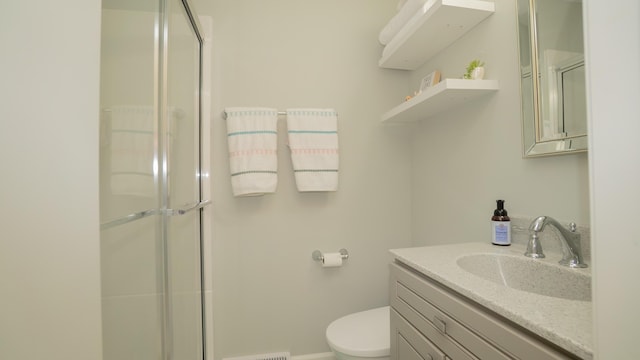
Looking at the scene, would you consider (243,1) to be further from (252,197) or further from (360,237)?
(360,237)

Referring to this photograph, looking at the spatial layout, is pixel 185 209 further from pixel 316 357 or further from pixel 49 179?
pixel 316 357

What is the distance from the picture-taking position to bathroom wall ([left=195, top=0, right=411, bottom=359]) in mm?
1565

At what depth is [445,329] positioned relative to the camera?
702 mm

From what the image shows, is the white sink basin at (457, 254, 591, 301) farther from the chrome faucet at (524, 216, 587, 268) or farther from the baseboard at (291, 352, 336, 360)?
the baseboard at (291, 352, 336, 360)

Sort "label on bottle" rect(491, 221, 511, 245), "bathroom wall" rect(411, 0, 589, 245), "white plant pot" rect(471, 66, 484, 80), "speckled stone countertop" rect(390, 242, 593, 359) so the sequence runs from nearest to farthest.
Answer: "speckled stone countertop" rect(390, 242, 593, 359) < "bathroom wall" rect(411, 0, 589, 245) < "label on bottle" rect(491, 221, 511, 245) < "white plant pot" rect(471, 66, 484, 80)

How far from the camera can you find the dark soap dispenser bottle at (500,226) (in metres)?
1.01

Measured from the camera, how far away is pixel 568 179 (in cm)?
83

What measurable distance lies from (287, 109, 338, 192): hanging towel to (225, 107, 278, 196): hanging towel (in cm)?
13

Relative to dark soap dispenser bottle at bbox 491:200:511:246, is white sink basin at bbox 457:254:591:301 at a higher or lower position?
lower

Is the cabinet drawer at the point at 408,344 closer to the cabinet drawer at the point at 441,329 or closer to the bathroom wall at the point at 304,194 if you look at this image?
the cabinet drawer at the point at 441,329

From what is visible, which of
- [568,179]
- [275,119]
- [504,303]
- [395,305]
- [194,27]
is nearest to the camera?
[504,303]

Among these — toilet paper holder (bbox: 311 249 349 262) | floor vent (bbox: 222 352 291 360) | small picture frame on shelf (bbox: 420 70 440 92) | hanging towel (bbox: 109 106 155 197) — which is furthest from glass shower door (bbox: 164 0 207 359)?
small picture frame on shelf (bbox: 420 70 440 92)

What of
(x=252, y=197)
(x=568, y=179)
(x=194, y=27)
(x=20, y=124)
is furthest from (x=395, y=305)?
(x=194, y=27)

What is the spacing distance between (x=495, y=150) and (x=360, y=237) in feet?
3.02
